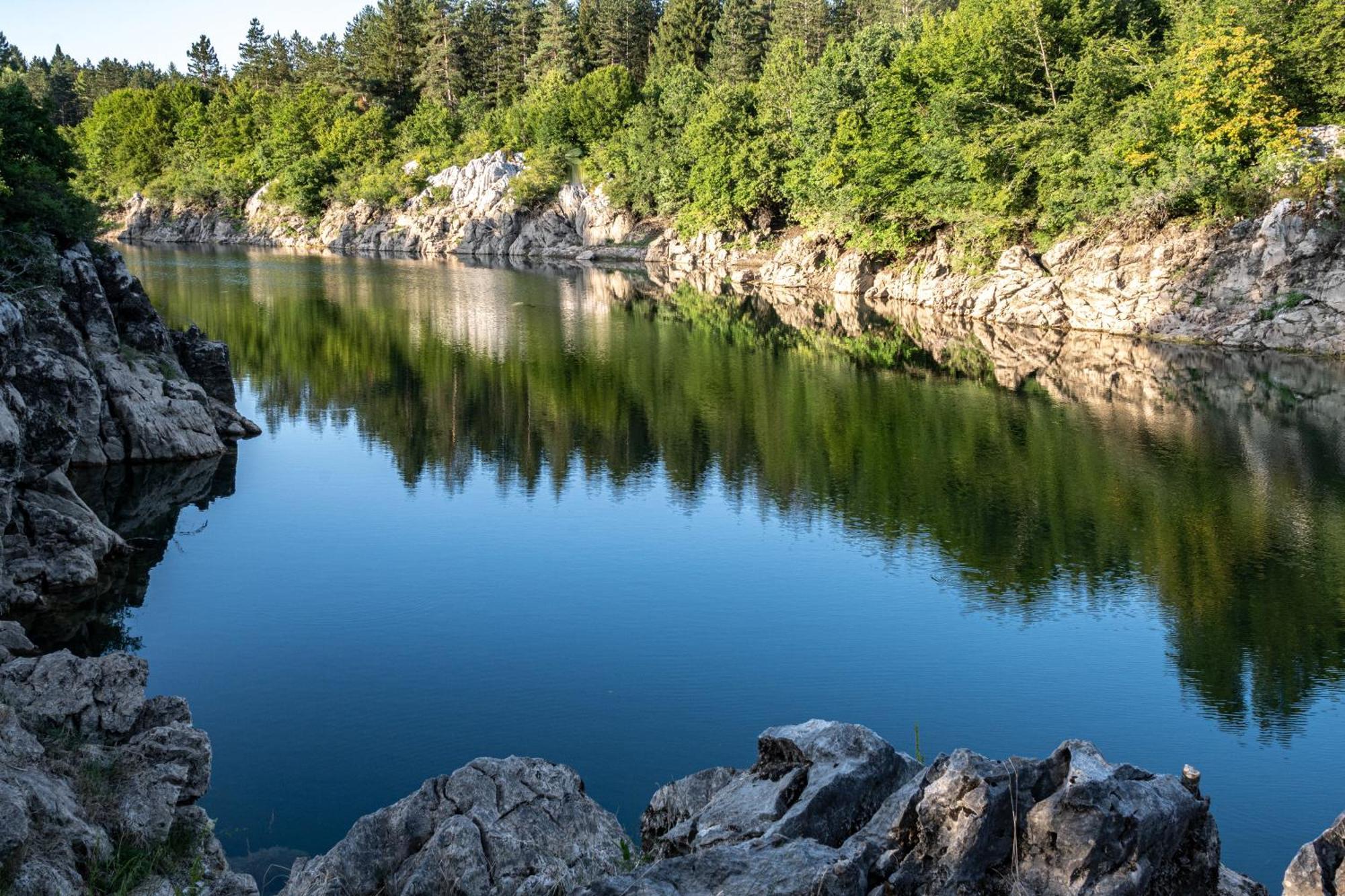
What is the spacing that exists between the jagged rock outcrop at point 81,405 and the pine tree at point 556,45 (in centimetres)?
9430

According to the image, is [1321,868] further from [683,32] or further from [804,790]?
[683,32]

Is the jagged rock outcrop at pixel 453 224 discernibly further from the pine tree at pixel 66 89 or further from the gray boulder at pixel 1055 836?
the gray boulder at pixel 1055 836

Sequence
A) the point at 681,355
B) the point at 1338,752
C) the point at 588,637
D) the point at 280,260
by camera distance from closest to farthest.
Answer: the point at 1338,752 < the point at 588,637 < the point at 681,355 < the point at 280,260

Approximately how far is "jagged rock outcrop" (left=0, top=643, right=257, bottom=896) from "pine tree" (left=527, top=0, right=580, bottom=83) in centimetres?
11322

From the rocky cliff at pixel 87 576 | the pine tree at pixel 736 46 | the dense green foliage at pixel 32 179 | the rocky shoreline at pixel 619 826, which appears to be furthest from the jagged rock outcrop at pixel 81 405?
the pine tree at pixel 736 46

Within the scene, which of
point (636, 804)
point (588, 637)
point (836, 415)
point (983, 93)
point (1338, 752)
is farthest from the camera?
point (983, 93)

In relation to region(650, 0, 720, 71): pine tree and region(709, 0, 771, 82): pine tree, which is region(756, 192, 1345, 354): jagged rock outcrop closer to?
region(709, 0, 771, 82): pine tree

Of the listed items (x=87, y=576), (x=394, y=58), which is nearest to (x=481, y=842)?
(x=87, y=576)

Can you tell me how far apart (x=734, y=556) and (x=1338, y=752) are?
11.0m

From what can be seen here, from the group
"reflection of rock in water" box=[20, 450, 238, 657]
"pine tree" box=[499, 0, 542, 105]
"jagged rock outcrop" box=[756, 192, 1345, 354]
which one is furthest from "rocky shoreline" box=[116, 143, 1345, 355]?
"reflection of rock in water" box=[20, 450, 238, 657]

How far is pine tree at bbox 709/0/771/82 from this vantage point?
342ft

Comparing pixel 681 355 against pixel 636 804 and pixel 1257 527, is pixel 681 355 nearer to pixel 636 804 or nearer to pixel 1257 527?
pixel 1257 527

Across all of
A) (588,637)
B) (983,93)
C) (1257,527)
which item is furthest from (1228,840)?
(983,93)

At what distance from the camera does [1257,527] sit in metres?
23.6
